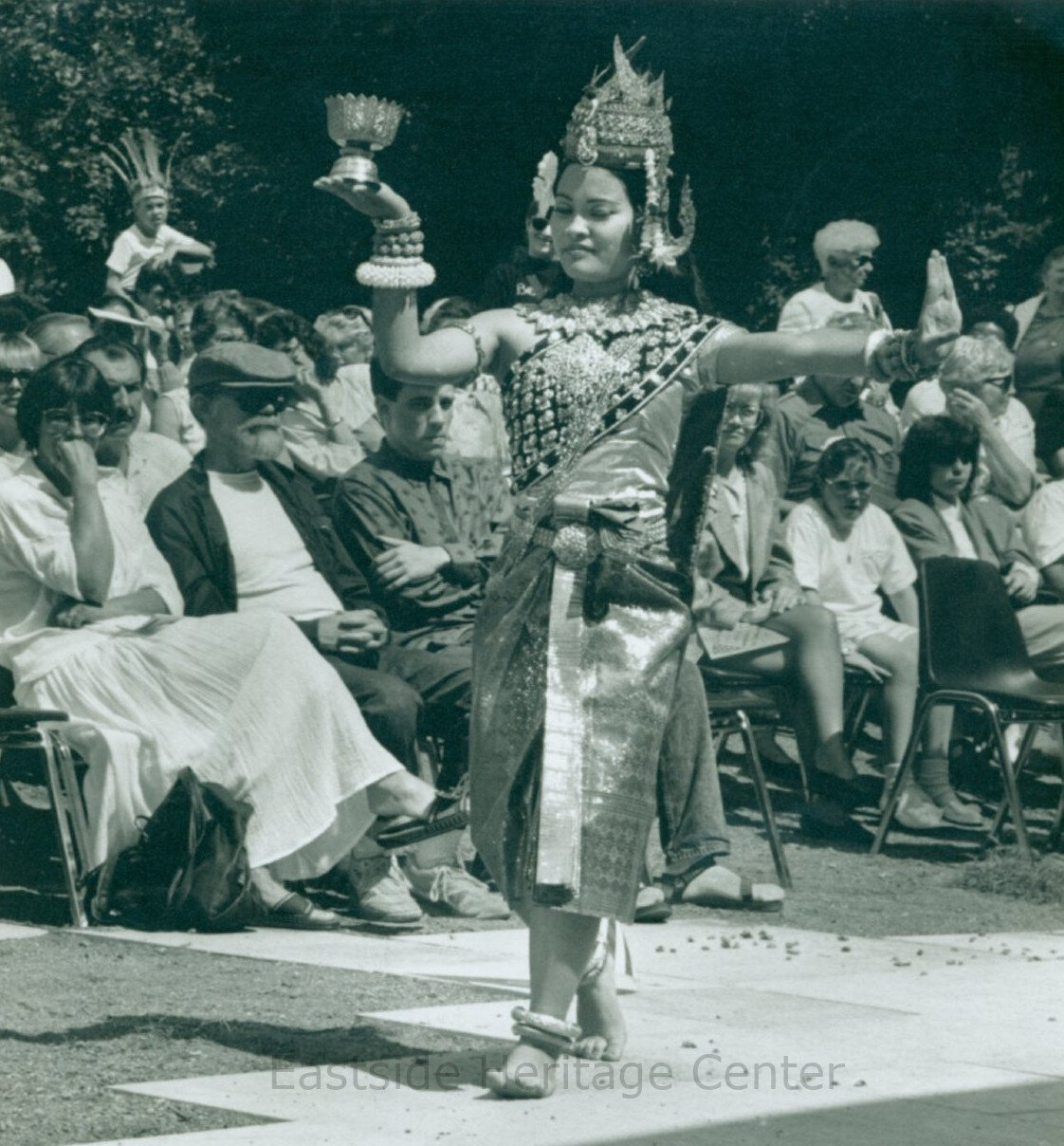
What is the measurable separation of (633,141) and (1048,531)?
6.74 metres

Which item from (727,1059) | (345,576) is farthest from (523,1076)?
(345,576)

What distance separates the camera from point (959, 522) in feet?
36.1

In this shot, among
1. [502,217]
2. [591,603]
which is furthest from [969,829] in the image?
[502,217]

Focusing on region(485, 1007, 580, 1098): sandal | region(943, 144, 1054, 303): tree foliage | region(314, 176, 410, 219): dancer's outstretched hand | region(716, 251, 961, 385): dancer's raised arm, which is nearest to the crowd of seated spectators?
region(716, 251, 961, 385): dancer's raised arm

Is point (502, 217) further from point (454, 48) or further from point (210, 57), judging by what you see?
point (210, 57)

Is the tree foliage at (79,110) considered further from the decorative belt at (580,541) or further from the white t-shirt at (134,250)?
the decorative belt at (580,541)

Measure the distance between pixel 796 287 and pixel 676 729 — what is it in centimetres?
1306

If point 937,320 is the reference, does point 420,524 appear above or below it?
below

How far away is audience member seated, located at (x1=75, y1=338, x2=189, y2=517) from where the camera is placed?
795 centimetres

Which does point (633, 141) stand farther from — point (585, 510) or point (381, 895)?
point (381, 895)

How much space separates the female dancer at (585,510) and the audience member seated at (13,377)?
316 centimetres

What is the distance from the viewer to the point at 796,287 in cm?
1867

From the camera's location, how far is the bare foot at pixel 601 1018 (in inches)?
197

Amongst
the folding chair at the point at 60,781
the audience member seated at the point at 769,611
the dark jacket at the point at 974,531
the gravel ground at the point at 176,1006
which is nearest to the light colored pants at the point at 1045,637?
the dark jacket at the point at 974,531
